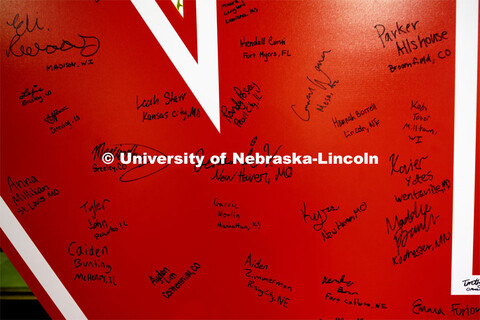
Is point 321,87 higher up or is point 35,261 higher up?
point 321,87

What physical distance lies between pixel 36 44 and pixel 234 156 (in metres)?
1.00

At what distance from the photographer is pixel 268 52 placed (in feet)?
4.99

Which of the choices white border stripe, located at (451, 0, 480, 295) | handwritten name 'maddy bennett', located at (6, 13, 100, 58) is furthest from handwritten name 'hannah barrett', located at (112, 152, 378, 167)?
handwritten name 'maddy bennett', located at (6, 13, 100, 58)

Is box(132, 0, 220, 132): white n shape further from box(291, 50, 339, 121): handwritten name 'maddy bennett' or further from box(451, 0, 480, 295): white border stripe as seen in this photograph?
box(451, 0, 480, 295): white border stripe

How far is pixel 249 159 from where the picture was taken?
1.56 meters

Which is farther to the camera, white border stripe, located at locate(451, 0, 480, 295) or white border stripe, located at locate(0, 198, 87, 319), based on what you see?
white border stripe, located at locate(0, 198, 87, 319)

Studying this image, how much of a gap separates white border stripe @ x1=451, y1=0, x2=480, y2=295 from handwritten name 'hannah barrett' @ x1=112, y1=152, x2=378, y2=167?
38 cm

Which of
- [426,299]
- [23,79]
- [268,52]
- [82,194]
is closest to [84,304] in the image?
[82,194]

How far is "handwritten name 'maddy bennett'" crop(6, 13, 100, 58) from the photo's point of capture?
61.0 inches

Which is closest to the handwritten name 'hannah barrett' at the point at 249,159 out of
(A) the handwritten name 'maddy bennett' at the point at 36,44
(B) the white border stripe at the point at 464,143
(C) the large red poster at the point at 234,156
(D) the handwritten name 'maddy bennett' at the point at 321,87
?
(C) the large red poster at the point at 234,156

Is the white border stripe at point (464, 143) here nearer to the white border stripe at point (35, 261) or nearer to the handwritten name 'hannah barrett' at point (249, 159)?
the handwritten name 'hannah barrett' at point (249, 159)
